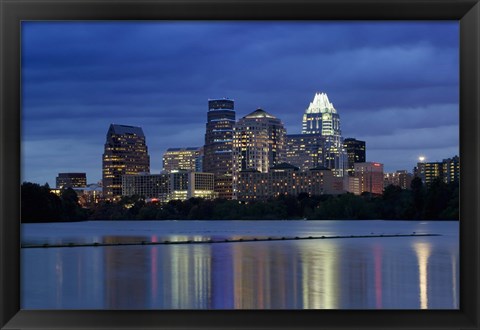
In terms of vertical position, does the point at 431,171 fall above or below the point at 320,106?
below

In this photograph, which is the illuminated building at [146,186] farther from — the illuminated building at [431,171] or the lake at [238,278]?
the lake at [238,278]

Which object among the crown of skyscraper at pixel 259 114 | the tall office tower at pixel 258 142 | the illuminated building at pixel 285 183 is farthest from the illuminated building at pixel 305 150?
the crown of skyscraper at pixel 259 114

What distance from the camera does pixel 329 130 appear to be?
37.8m

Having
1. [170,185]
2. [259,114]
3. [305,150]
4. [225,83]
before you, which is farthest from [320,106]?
[170,185]

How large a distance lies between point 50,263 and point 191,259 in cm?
217

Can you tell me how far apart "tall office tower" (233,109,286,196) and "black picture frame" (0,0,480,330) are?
111 ft

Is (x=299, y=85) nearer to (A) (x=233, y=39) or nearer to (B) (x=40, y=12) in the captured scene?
(A) (x=233, y=39)

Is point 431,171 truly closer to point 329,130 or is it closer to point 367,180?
point 367,180

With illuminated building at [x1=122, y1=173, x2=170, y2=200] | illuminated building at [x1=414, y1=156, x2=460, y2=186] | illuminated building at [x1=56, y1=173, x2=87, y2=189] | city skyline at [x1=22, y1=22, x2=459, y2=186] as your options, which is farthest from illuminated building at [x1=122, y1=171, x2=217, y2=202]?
illuminated building at [x1=414, y1=156, x2=460, y2=186]

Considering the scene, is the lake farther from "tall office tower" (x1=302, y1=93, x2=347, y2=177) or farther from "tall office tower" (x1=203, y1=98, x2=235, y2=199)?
"tall office tower" (x1=302, y1=93, x2=347, y2=177)

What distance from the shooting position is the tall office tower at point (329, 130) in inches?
1458

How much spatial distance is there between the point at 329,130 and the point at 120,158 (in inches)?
430

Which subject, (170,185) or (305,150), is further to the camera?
(305,150)

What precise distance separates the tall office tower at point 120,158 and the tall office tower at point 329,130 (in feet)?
29.2
